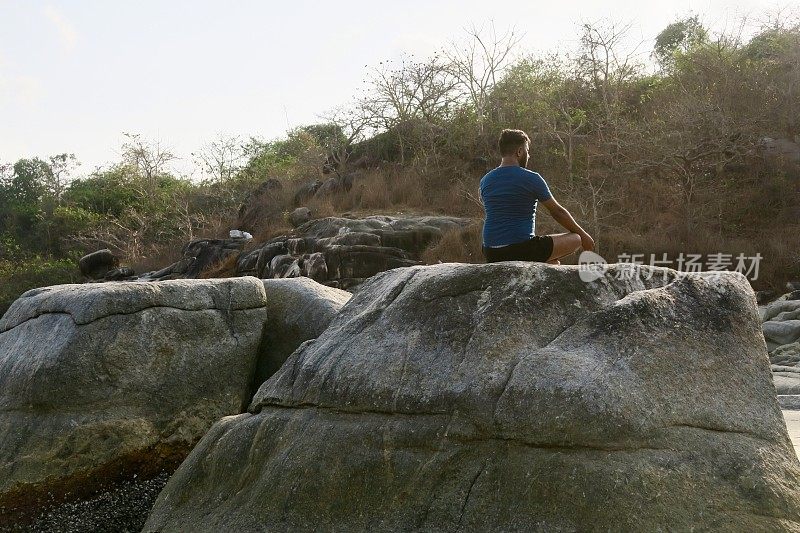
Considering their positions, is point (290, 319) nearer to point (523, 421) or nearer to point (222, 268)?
point (523, 421)

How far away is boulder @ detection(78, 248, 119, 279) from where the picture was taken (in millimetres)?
30562

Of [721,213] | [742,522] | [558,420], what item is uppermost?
[558,420]

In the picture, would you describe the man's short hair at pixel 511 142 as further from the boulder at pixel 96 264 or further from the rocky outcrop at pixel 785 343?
the boulder at pixel 96 264

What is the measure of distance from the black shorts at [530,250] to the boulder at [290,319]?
1.74 metres

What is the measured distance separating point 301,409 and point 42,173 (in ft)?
144

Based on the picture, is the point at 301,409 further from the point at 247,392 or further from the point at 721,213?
→ the point at 721,213

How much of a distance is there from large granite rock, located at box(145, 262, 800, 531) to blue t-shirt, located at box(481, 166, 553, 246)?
1268 mm


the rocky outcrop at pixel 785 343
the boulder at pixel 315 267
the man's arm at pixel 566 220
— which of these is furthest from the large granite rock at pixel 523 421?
the boulder at pixel 315 267

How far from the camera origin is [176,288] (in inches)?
285

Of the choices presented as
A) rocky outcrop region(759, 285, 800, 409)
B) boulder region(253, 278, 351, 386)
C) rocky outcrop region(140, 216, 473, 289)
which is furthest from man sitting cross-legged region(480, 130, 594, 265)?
rocky outcrop region(140, 216, 473, 289)

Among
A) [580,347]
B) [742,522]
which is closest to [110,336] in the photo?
[580,347]

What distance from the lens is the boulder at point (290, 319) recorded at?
24.2 ft

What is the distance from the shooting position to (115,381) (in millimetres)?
6941

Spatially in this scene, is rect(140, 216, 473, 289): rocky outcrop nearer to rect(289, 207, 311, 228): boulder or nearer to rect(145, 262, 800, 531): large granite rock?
rect(289, 207, 311, 228): boulder
